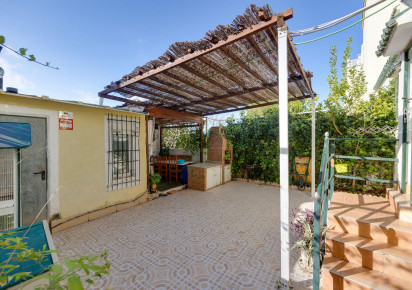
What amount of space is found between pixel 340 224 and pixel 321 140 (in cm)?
440

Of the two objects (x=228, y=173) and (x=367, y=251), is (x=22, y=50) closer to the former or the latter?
(x=367, y=251)

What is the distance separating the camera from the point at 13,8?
2.61 metres

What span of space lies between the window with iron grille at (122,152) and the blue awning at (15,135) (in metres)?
1.53

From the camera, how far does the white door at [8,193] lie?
119 inches

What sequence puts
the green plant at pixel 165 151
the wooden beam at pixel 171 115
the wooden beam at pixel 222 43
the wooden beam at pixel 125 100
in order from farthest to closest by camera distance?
the green plant at pixel 165 151 < the wooden beam at pixel 171 115 < the wooden beam at pixel 125 100 < the wooden beam at pixel 222 43

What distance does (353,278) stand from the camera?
180 centimetres

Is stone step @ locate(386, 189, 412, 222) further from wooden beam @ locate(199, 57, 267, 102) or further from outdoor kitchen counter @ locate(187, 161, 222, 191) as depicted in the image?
outdoor kitchen counter @ locate(187, 161, 222, 191)

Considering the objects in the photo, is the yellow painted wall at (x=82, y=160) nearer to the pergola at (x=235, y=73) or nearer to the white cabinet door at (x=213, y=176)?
the pergola at (x=235, y=73)

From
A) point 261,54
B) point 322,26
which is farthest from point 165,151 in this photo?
point 322,26

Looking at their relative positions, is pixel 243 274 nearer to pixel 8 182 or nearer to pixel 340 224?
pixel 340 224

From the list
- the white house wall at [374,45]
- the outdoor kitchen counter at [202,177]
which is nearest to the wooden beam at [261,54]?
the outdoor kitchen counter at [202,177]

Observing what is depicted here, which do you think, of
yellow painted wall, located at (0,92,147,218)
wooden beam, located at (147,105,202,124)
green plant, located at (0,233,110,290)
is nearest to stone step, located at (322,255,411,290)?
green plant, located at (0,233,110,290)

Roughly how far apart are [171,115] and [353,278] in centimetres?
597

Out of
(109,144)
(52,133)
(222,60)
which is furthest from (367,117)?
(52,133)
